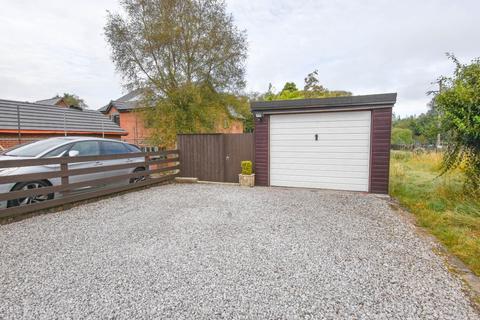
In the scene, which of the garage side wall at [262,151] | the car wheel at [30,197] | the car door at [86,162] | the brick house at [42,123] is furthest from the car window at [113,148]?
the brick house at [42,123]

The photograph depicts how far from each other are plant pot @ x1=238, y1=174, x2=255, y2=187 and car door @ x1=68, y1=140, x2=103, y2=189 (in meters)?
3.88

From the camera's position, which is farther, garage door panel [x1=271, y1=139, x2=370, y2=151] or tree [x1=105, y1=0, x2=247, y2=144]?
tree [x1=105, y1=0, x2=247, y2=144]

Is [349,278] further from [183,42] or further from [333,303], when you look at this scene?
[183,42]

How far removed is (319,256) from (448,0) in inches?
330

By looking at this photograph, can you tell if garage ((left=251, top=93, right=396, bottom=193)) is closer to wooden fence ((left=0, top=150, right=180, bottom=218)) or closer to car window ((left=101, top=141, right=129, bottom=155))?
wooden fence ((left=0, top=150, right=180, bottom=218))

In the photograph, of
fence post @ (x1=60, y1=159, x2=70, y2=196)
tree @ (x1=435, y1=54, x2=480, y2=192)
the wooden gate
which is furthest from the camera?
the wooden gate

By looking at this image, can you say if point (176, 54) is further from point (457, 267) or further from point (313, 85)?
point (457, 267)

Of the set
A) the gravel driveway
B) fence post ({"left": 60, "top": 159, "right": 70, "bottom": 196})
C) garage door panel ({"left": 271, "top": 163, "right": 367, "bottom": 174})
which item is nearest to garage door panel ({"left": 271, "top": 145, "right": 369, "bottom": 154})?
garage door panel ({"left": 271, "top": 163, "right": 367, "bottom": 174})

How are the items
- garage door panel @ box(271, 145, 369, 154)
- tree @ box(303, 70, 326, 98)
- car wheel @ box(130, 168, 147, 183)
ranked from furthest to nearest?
tree @ box(303, 70, 326, 98)
car wheel @ box(130, 168, 147, 183)
garage door panel @ box(271, 145, 369, 154)

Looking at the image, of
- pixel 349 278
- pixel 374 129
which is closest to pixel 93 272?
pixel 349 278

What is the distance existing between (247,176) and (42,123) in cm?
1091

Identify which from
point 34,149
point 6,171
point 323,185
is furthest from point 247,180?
point 6,171

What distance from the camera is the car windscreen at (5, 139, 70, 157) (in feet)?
15.8

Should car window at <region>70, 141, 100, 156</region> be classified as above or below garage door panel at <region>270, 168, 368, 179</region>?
above
